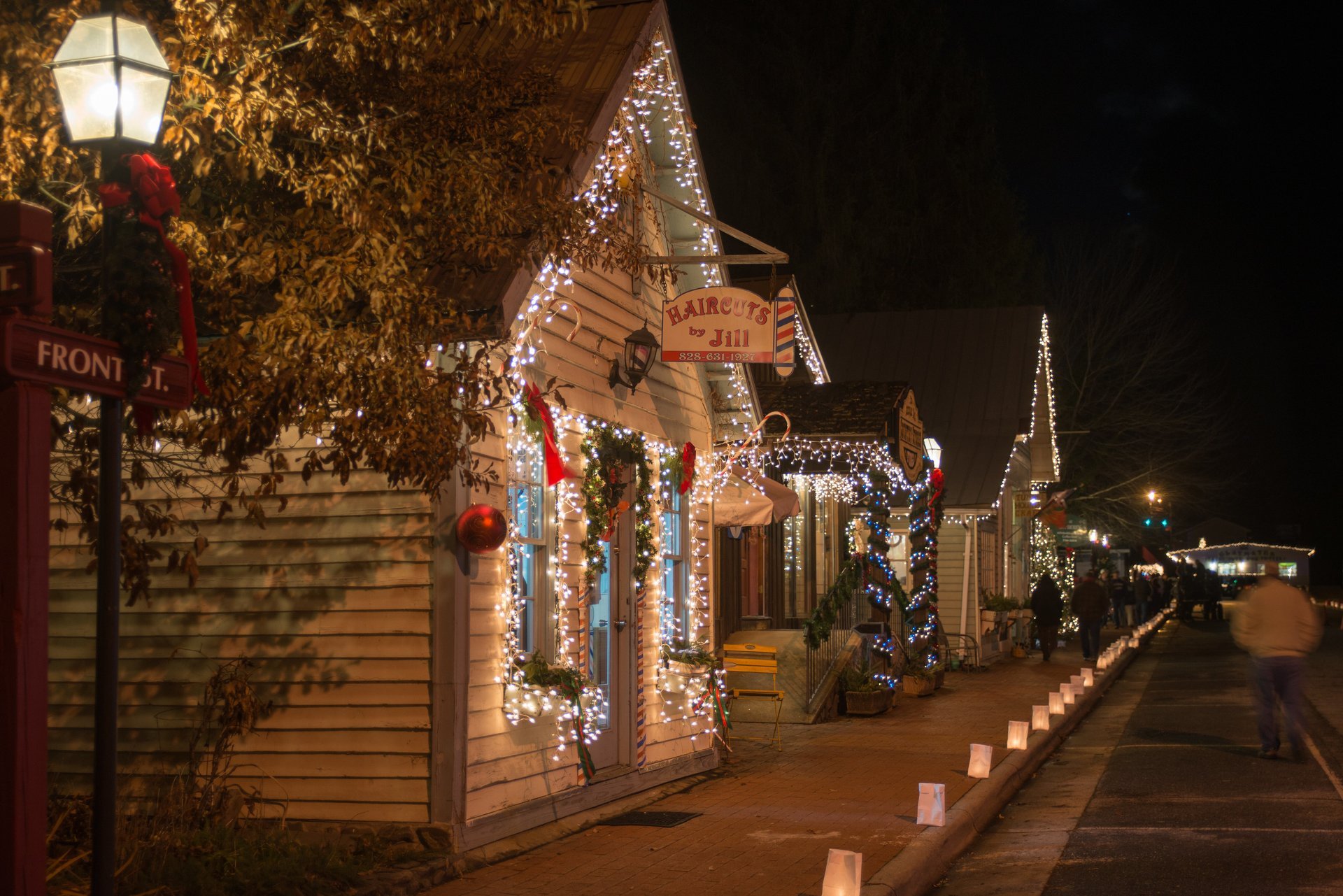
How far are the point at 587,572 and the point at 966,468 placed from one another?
1582 cm

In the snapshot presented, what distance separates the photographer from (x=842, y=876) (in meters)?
6.75

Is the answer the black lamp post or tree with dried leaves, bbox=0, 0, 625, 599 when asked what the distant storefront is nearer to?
tree with dried leaves, bbox=0, 0, 625, 599

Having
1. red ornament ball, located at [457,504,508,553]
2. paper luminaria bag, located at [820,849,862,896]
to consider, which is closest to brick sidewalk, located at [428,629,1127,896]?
paper luminaria bag, located at [820,849,862,896]

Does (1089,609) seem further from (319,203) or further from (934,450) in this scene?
(319,203)

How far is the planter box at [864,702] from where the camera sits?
54.8 ft

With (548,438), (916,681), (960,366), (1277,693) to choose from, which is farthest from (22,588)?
(960,366)

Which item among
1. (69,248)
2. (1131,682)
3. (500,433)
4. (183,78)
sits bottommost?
(1131,682)

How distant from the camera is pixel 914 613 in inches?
Answer: 774

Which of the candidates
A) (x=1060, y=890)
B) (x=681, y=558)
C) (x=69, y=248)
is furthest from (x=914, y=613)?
(x=69, y=248)

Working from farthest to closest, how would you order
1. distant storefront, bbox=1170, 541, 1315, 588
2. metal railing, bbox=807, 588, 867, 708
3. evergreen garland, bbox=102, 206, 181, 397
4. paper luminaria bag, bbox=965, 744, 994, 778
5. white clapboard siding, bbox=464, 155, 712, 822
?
distant storefront, bbox=1170, 541, 1315, 588
metal railing, bbox=807, 588, 867, 708
paper luminaria bag, bbox=965, 744, 994, 778
white clapboard siding, bbox=464, 155, 712, 822
evergreen garland, bbox=102, 206, 181, 397

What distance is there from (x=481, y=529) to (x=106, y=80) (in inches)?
149

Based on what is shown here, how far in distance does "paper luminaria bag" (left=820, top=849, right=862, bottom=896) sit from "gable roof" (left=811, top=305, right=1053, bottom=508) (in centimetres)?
1797

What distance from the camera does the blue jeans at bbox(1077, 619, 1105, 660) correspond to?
998 inches

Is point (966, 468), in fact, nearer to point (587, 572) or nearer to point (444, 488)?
point (587, 572)
